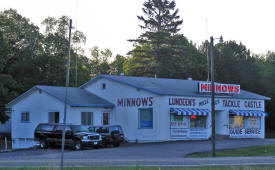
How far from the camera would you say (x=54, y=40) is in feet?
219

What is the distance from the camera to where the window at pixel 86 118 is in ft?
125

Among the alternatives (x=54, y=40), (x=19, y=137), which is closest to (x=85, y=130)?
(x=19, y=137)

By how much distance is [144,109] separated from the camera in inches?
1503

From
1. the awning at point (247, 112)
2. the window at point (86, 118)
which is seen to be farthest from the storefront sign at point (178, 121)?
the window at point (86, 118)

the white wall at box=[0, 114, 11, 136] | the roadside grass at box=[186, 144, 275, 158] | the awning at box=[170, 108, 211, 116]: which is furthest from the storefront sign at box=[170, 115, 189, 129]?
the white wall at box=[0, 114, 11, 136]

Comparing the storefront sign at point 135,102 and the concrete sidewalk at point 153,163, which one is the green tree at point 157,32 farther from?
the concrete sidewalk at point 153,163

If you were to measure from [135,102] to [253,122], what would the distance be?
1219 centimetres

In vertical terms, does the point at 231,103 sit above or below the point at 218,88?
below

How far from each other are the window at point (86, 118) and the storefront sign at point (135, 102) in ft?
8.67

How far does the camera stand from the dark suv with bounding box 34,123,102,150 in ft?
103

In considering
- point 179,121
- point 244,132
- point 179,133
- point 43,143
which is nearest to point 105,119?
point 179,121

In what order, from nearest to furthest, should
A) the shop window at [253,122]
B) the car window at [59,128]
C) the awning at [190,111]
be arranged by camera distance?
the car window at [59,128] → the awning at [190,111] → the shop window at [253,122]

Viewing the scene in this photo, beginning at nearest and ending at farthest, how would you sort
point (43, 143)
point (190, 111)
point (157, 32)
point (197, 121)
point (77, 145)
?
point (77, 145) → point (43, 143) → point (190, 111) → point (197, 121) → point (157, 32)

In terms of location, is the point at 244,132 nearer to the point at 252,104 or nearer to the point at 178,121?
the point at 252,104
